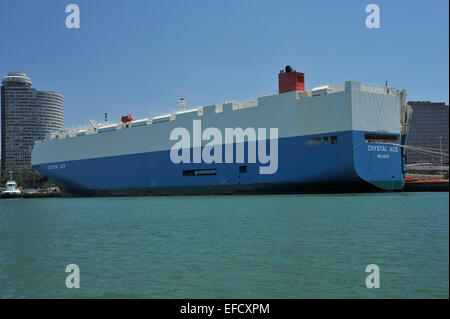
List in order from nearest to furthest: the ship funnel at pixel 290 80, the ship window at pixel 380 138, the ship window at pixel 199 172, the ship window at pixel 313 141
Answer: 1. the ship window at pixel 380 138
2. the ship window at pixel 313 141
3. the ship funnel at pixel 290 80
4. the ship window at pixel 199 172

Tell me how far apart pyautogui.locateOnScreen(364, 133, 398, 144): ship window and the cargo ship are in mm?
58

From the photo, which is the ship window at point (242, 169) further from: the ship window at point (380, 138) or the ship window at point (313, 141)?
the ship window at point (380, 138)

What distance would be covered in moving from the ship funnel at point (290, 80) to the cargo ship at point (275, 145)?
0.06 m

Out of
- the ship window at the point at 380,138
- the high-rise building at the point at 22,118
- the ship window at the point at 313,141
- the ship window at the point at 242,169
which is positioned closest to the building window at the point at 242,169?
the ship window at the point at 242,169

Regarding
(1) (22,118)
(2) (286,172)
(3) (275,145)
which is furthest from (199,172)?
(1) (22,118)

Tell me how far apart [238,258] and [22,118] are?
4287 inches

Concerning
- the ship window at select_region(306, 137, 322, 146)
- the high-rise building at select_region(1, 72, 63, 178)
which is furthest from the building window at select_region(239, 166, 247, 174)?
the high-rise building at select_region(1, 72, 63, 178)

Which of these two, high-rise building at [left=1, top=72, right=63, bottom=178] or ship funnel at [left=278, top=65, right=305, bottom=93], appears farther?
high-rise building at [left=1, top=72, right=63, bottom=178]

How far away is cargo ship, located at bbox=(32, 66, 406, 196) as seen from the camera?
24.7 m

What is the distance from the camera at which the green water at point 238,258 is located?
5.91 m

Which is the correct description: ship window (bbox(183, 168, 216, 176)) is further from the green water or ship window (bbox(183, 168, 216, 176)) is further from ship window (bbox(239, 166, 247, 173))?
the green water

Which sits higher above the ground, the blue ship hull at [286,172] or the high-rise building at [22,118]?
the high-rise building at [22,118]

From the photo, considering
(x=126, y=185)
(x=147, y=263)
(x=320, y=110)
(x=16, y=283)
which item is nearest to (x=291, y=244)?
(x=147, y=263)
